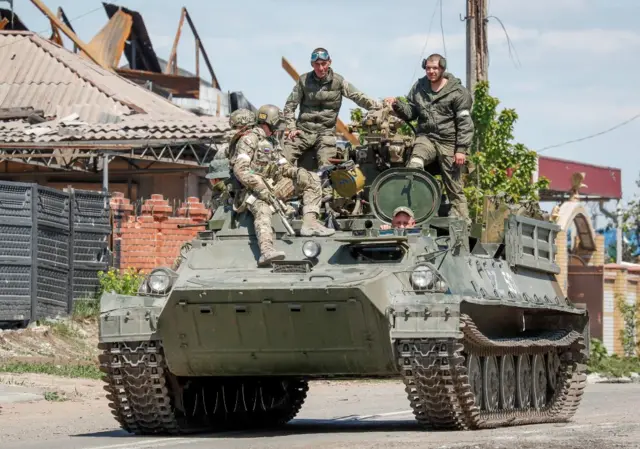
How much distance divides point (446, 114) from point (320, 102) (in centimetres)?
139

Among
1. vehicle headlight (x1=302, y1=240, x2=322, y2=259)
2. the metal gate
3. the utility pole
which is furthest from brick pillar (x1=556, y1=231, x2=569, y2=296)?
vehicle headlight (x1=302, y1=240, x2=322, y2=259)

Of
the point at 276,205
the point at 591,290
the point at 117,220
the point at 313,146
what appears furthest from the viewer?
the point at 591,290

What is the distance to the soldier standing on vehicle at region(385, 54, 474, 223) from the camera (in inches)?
661

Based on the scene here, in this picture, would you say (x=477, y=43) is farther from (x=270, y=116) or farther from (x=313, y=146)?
(x=270, y=116)

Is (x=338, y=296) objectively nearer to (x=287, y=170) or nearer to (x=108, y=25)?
(x=287, y=170)

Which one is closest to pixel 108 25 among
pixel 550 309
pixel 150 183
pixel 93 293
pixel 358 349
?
pixel 150 183

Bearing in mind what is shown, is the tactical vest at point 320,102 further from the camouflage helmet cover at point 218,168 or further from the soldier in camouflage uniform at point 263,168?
the soldier in camouflage uniform at point 263,168

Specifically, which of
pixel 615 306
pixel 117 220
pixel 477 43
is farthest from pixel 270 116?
pixel 615 306

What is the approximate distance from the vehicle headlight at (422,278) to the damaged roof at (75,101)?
16.0 m

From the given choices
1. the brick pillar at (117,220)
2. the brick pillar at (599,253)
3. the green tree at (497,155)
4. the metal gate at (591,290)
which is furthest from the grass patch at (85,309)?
the brick pillar at (599,253)

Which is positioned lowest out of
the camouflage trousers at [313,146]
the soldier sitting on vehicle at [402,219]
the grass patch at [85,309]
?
the grass patch at [85,309]

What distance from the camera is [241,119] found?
14977 mm

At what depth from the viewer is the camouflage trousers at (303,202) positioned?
48.1ft

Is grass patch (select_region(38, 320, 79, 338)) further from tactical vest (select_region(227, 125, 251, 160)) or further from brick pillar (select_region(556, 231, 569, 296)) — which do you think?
brick pillar (select_region(556, 231, 569, 296))
